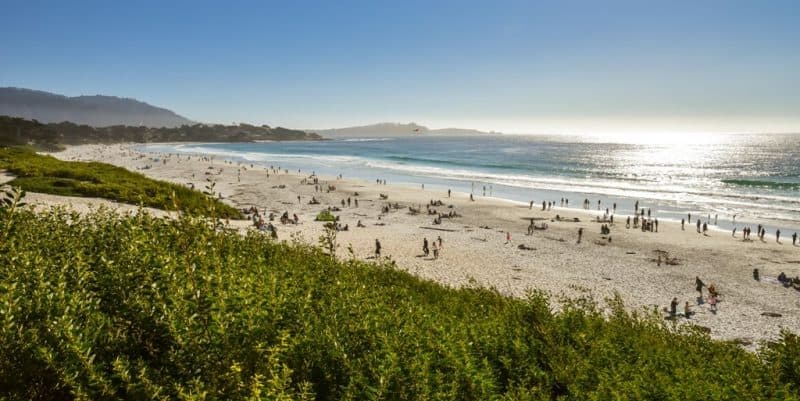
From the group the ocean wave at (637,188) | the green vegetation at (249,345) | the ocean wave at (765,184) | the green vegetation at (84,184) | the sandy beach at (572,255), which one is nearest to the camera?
the green vegetation at (249,345)

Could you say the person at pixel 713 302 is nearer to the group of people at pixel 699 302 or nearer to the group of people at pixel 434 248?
the group of people at pixel 699 302

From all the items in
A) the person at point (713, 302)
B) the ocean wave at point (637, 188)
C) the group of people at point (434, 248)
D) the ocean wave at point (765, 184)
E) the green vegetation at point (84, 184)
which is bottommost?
the person at point (713, 302)

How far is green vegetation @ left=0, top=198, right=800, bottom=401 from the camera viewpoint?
440 cm

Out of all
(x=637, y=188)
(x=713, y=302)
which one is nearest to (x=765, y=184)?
(x=637, y=188)

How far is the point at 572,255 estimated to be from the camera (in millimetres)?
31641

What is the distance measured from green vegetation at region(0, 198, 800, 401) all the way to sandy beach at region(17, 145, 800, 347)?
6516 millimetres

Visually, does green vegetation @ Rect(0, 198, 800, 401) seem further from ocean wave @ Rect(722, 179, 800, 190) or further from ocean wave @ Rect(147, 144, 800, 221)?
ocean wave @ Rect(722, 179, 800, 190)

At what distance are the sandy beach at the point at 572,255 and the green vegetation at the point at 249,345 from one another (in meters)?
6.52

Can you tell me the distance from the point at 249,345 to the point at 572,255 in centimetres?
3017

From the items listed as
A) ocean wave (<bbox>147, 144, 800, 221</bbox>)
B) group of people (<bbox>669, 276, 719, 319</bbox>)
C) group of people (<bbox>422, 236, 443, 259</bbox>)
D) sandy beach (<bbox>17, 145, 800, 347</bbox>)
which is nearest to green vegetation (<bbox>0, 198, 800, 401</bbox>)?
sandy beach (<bbox>17, 145, 800, 347</bbox>)

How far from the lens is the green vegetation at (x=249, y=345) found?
4398 millimetres

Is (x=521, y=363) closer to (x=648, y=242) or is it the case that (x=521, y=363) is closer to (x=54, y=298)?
(x=54, y=298)

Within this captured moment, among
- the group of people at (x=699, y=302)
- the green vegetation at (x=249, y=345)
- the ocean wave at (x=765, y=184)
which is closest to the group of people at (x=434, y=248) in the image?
the group of people at (x=699, y=302)

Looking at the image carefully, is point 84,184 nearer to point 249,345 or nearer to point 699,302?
point 249,345
